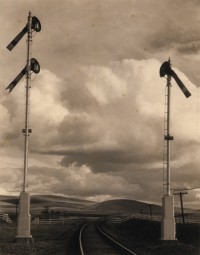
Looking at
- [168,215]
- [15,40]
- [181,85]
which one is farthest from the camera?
[15,40]

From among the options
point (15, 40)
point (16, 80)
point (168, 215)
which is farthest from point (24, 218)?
point (15, 40)

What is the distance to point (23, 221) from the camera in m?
26.0

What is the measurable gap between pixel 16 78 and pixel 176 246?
38.7 ft

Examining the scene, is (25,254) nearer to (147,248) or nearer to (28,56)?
(147,248)

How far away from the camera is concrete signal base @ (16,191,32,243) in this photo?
25781 mm

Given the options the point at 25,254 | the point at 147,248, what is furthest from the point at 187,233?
the point at 25,254

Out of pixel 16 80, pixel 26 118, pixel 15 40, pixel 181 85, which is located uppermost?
pixel 15 40

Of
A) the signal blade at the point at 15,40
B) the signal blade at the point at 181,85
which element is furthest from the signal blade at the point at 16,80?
the signal blade at the point at 181,85

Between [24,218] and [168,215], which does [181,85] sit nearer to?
[168,215]

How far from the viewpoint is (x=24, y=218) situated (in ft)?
85.1

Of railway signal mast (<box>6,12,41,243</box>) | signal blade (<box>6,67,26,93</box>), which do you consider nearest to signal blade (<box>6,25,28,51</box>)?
railway signal mast (<box>6,12,41,243</box>)

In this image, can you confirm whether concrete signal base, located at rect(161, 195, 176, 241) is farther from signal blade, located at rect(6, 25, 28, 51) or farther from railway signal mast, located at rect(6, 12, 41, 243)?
signal blade, located at rect(6, 25, 28, 51)

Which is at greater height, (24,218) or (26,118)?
(26,118)

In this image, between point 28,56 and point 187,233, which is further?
point 187,233
